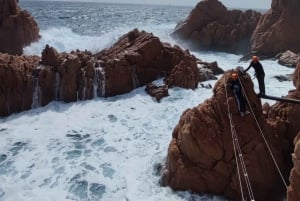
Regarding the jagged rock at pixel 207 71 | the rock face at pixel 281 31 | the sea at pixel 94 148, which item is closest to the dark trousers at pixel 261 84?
the sea at pixel 94 148

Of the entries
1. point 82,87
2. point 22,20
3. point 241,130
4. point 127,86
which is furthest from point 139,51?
point 22,20

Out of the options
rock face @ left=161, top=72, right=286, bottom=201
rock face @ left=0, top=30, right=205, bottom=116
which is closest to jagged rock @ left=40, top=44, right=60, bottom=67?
rock face @ left=0, top=30, right=205, bottom=116

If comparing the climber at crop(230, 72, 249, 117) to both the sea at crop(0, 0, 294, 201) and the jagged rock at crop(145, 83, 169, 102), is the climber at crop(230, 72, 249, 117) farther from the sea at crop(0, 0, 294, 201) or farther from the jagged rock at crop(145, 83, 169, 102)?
the jagged rock at crop(145, 83, 169, 102)

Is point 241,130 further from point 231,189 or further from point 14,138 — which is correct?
point 14,138

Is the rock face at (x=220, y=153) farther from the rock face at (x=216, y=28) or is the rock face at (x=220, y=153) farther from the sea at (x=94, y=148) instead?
the rock face at (x=216, y=28)

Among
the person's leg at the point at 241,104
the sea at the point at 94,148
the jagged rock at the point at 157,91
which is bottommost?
the sea at the point at 94,148

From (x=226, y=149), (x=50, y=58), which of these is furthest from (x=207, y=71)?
(x=226, y=149)

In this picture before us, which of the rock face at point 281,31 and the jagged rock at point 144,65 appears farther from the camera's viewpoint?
the rock face at point 281,31
